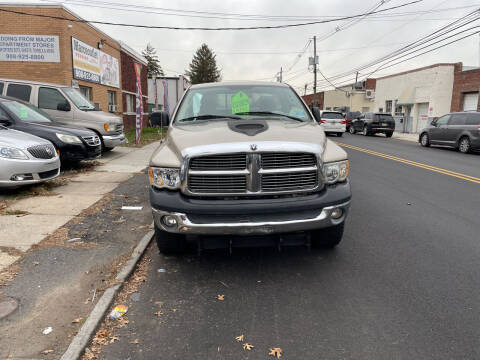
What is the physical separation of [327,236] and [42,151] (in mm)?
5537

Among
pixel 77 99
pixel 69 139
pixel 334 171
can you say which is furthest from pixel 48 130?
pixel 334 171

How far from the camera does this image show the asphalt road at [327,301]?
2652mm

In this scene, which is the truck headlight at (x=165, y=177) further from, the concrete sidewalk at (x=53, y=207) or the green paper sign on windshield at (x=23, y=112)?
the green paper sign on windshield at (x=23, y=112)

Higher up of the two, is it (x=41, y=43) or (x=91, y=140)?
(x=41, y=43)

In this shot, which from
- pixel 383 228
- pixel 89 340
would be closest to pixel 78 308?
pixel 89 340

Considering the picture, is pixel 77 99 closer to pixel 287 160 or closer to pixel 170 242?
pixel 170 242

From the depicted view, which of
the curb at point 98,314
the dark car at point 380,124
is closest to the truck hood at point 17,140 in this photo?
the curb at point 98,314

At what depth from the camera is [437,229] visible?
→ 5.22 meters

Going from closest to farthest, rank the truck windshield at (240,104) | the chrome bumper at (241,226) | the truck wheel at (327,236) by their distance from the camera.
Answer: the chrome bumper at (241,226)
the truck wheel at (327,236)
the truck windshield at (240,104)

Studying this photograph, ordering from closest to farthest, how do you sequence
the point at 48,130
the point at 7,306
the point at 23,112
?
1. the point at 7,306
2. the point at 48,130
3. the point at 23,112

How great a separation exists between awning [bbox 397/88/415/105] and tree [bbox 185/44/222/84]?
48457 millimetres

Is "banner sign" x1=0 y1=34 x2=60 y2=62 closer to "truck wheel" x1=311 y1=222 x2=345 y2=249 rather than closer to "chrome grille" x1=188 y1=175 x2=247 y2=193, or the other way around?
"chrome grille" x1=188 y1=175 x2=247 y2=193

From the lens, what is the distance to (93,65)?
17.9m

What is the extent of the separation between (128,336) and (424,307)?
2449 mm
